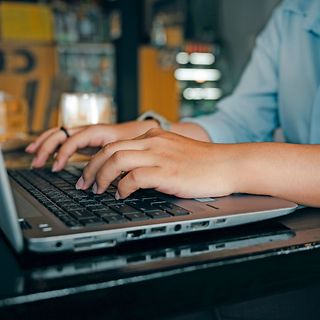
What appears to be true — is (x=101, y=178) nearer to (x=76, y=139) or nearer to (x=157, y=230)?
(x=157, y=230)

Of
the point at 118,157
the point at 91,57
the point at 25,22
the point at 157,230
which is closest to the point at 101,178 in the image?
the point at 118,157

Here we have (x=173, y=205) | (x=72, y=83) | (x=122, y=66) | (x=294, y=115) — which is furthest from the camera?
(x=122, y=66)

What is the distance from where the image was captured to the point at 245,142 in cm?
69

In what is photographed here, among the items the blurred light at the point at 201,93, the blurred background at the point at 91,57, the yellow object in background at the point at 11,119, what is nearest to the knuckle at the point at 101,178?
the blurred background at the point at 91,57

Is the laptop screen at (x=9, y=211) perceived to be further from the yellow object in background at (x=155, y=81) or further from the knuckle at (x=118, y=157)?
the yellow object in background at (x=155, y=81)

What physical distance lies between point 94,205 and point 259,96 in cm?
75

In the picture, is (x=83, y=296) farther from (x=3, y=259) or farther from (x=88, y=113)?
(x=88, y=113)

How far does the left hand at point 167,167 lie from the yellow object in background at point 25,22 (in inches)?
91.7

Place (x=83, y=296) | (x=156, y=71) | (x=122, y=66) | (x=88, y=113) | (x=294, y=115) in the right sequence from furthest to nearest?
(x=156, y=71) < (x=122, y=66) < (x=88, y=113) < (x=294, y=115) < (x=83, y=296)

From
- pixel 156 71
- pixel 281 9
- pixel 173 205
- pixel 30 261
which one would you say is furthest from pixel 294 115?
pixel 156 71

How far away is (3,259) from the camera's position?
45cm

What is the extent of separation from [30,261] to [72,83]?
6.45ft

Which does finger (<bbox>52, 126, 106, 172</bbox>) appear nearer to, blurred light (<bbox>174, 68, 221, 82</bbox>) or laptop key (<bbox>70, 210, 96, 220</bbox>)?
laptop key (<bbox>70, 210, 96, 220</bbox>)

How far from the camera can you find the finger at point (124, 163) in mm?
572
